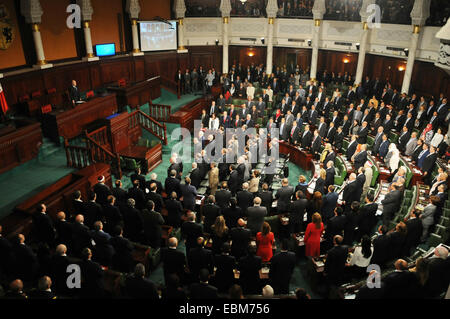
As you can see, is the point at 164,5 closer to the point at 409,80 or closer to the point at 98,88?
the point at 98,88

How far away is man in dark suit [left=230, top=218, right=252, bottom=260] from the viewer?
→ 609 centimetres

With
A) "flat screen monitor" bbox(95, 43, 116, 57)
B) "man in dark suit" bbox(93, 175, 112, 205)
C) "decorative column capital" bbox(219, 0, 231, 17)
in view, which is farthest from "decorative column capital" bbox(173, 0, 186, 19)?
"man in dark suit" bbox(93, 175, 112, 205)

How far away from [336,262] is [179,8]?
53.9 feet

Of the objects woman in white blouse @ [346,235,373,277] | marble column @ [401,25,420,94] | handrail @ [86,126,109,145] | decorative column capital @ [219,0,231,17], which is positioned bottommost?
woman in white blouse @ [346,235,373,277]

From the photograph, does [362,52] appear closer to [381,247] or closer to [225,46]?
[225,46]

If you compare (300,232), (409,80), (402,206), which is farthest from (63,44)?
(409,80)

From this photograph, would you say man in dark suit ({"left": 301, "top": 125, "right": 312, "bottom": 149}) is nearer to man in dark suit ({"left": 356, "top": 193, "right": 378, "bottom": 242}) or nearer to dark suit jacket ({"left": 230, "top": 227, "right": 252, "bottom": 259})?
man in dark suit ({"left": 356, "top": 193, "right": 378, "bottom": 242})

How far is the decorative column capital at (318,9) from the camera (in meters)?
17.8

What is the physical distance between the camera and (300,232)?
23.7 ft

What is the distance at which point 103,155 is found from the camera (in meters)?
10.1

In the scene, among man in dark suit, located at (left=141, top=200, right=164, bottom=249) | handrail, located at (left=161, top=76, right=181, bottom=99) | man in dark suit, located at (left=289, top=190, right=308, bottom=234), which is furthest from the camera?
handrail, located at (left=161, top=76, right=181, bottom=99)

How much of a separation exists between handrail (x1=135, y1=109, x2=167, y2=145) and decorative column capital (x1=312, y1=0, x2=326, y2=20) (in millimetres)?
10599

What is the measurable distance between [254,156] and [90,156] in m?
4.78

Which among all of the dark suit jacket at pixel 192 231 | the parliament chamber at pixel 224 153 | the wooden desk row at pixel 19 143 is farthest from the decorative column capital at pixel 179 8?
the dark suit jacket at pixel 192 231
